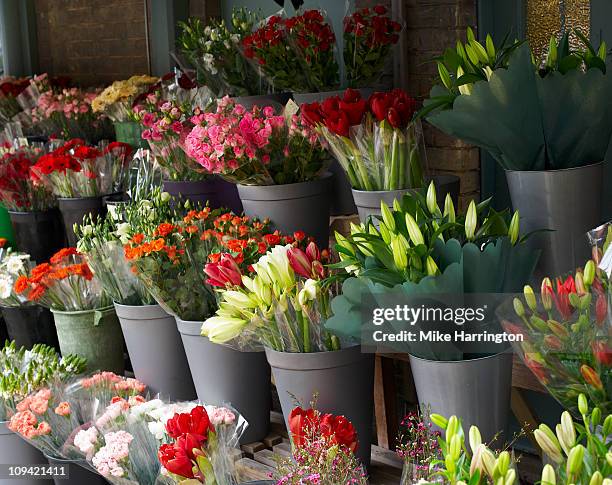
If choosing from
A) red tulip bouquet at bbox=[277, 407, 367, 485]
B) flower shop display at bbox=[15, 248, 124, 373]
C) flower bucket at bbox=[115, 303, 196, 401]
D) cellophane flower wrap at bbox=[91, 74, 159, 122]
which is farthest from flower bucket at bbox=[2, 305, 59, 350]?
red tulip bouquet at bbox=[277, 407, 367, 485]

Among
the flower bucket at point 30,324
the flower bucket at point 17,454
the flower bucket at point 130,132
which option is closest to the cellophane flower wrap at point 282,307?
the flower bucket at point 17,454

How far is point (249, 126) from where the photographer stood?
2559mm

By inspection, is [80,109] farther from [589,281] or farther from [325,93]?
[589,281]

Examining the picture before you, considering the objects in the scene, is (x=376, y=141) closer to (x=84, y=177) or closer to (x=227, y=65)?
(x=227, y=65)

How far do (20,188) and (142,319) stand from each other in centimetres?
117

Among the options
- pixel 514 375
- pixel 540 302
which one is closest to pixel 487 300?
pixel 540 302

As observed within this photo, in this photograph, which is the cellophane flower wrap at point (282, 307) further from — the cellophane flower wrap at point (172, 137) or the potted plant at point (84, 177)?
the potted plant at point (84, 177)

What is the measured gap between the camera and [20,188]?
3.53m

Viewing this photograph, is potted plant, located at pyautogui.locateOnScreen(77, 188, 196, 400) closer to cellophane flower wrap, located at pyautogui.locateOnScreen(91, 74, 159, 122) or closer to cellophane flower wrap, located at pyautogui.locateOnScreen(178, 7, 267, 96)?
cellophane flower wrap, located at pyautogui.locateOnScreen(178, 7, 267, 96)

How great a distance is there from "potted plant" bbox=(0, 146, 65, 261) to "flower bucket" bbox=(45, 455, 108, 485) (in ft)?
3.83

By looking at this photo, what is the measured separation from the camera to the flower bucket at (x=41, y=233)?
3.51m

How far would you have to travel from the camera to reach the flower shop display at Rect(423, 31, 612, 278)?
1.94m

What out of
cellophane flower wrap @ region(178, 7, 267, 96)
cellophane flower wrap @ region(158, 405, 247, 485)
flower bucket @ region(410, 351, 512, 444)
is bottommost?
cellophane flower wrap @ region(158, 405, 247, 485)

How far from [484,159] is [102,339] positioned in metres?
1.37
